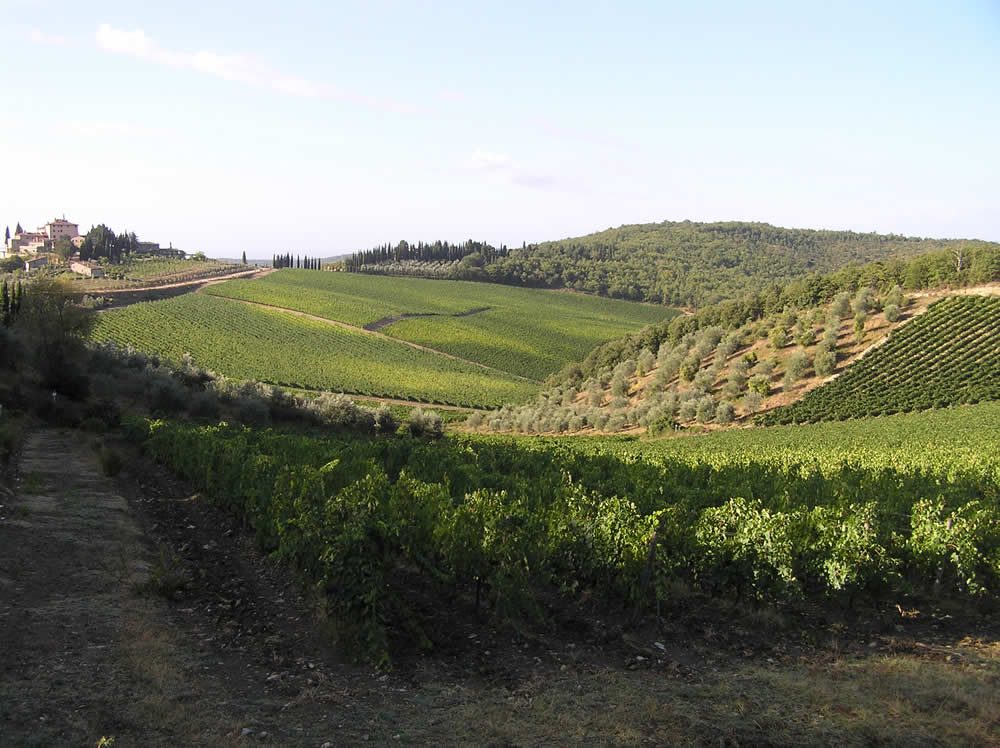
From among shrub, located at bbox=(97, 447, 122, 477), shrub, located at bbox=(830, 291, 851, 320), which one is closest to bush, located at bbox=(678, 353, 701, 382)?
shrub, located at bbox=(830, 291, 851, 320)

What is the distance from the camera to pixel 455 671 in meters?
10.6

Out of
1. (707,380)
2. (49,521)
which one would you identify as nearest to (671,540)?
(49,521)

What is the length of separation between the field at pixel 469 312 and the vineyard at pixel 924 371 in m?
52.1

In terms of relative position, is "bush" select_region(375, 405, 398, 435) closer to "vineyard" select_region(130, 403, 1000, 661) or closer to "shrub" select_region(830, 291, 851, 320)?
"vineyard" select_region(130, 403, 1000, 661)

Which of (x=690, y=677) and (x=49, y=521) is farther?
(x=49, y=521)

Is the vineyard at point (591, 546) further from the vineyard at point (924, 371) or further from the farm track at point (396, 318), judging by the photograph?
the farm track at point (396, 318)

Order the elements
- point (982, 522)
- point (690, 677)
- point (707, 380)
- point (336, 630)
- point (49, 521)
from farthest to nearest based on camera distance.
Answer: point (707, 380)
point (49, 521)
point (982, 522)
point (336, 630)
point (690, 677)

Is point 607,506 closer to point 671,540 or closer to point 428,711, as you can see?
point 671,540

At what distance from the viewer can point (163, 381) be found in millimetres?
50469

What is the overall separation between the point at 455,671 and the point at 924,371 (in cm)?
6412

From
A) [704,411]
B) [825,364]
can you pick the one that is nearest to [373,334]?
[704,411]

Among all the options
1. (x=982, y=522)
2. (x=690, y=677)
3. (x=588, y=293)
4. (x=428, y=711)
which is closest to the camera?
(x=428, y=711)

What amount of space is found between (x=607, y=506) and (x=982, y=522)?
7.87 m

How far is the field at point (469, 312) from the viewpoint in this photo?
118 meters
